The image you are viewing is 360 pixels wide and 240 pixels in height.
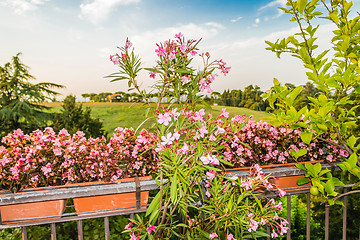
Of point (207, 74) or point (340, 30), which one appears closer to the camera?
point (207, 74)

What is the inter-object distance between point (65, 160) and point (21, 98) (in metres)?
13.1

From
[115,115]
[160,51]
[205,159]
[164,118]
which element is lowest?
[115,115]

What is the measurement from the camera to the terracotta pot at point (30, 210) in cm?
133

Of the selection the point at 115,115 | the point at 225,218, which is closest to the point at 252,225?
the point at 225,218

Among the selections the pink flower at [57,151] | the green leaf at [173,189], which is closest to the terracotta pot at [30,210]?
the pink flower at [57,151]

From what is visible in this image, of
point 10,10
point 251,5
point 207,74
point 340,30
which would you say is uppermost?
point 10,10

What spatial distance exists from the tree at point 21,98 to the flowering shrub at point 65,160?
11.7 meters

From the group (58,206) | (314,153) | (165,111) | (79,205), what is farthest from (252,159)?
(58,206)

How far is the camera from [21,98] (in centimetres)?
1192

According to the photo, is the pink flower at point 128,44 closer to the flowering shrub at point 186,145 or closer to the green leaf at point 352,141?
the flowering shrub at point 186,145

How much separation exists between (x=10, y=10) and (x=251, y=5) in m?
9.37

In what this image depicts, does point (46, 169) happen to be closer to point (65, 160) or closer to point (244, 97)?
point (65, 160)

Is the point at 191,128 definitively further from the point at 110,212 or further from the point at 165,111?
the point at 110,212

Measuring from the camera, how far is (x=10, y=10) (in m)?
8.75
